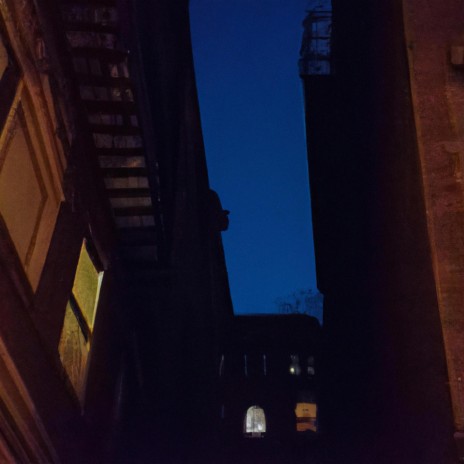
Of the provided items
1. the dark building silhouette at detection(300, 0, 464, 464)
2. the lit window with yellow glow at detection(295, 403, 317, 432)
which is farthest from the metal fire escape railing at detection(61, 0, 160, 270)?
the lit window with yellow glow at detection(295, 403, 317, 432)

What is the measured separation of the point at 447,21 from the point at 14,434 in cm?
715

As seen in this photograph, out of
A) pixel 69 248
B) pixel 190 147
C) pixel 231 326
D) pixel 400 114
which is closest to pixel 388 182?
pixel 400 114

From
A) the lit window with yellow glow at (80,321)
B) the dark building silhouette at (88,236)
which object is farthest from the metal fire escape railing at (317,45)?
the lit window with yellow glow at (80,321)

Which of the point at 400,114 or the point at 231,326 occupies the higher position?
the point at 400,114

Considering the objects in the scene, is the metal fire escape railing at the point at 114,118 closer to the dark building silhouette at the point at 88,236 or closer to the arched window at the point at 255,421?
the dark building silhouette at the point at 88,236

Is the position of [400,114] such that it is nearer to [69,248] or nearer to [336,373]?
[69,248]

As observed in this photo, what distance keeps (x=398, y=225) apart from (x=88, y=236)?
15.4 ft

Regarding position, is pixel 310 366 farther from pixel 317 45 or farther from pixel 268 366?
pixel 317 45

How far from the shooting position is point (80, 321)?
6.86 m

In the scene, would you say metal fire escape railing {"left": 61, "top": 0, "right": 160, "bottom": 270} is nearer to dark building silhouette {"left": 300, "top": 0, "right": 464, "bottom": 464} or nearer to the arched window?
dark building silhouette {"left": 300, "top": 0, "right": 464, "bottom": 464}

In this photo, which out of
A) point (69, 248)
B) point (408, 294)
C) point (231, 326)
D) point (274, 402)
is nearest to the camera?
point (69, 248)

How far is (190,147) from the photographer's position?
48.5 ft

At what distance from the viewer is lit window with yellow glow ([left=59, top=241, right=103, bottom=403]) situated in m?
6.33

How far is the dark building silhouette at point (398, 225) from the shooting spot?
18.4 feet
